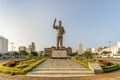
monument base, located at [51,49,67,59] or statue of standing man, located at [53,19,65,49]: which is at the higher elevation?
statue of standing man, located at [53,19,65,49]

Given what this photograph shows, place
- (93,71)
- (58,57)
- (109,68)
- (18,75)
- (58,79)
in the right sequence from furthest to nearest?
(58,57)
(109,68)
(93,71)
(18,75)
(58,79)

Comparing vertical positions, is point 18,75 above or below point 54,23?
below

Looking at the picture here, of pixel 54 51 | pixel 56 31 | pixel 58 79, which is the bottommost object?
pixel 58 79

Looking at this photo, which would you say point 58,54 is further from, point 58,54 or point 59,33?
point 59,33

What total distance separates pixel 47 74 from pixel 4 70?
4450 mm

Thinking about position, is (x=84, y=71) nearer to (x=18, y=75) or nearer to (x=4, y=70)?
(x=18, y=75)

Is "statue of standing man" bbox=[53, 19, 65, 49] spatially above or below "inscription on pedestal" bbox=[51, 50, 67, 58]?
above

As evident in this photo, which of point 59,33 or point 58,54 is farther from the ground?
point 59,33

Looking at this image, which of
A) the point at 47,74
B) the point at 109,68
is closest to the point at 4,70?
the point at 47,74

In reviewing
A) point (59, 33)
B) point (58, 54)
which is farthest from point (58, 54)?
point (59, 33)

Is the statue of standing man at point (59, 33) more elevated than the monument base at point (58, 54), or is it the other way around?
the statue of standing man at point (59, 33)

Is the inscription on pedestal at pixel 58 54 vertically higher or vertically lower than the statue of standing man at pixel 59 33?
lower

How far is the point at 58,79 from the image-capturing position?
49.9 ft

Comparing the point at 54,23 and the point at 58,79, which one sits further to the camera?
the point at 54,23
